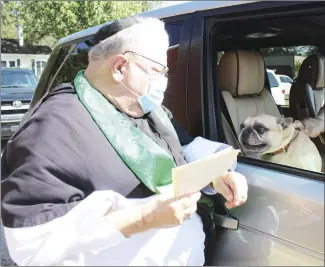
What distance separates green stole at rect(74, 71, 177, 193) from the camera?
1.52 metres

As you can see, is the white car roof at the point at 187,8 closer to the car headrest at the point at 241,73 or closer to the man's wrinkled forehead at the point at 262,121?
the car headrest at the point at 241,73

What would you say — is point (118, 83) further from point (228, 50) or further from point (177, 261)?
point (228, 50)

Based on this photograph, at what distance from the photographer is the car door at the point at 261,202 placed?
4.39 ft

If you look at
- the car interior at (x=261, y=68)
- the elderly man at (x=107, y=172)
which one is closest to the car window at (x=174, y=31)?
the car interior at (x=261, y=68)

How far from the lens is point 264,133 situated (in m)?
2.26

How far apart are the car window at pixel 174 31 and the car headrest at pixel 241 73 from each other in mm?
278

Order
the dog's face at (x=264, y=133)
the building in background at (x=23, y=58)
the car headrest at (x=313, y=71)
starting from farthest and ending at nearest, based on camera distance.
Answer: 1. the building in background at (x=23, y=58)
2. the car headrest at (x=313, y=71)
3. the dog's face at (x=264, y=133)

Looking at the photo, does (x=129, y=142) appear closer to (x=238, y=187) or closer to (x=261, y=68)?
(x=238, y=187)

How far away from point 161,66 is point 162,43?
9cm

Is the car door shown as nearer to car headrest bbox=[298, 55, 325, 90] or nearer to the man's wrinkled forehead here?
the man's wrinkled forehead

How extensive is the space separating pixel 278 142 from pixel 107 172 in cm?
111

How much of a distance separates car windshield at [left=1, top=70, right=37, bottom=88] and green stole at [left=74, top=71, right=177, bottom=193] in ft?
25.8

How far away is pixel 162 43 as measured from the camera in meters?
1.67

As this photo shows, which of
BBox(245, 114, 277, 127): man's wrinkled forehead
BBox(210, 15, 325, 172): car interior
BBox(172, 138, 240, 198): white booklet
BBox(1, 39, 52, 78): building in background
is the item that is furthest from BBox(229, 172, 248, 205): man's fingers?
BBox(1, 39, 52, 78): building in background
